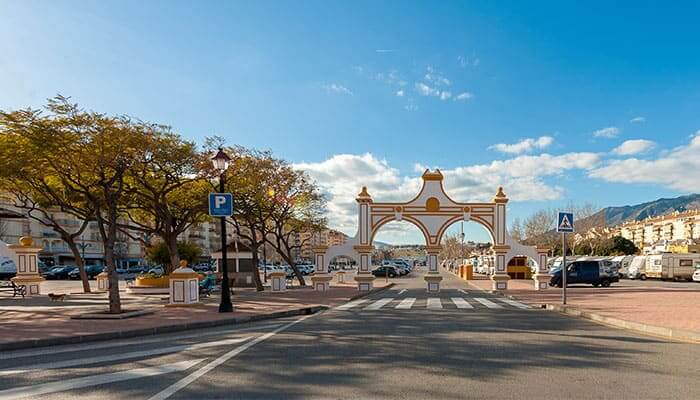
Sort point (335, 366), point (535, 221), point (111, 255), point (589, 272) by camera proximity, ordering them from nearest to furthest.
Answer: point (335, 366) < point (111, 255) < point (589, 272) < point (535, 221)

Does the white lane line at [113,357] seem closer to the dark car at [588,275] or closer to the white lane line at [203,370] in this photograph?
the white lane line at [203,370]

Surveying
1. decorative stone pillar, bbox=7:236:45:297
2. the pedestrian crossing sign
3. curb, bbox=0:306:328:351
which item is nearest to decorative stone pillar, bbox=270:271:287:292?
curb, bbox=0:306:328:351

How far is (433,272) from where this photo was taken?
28.0m

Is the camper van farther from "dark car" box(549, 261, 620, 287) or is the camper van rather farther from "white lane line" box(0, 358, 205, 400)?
"white lane line" box(0, 358, 205, 400)

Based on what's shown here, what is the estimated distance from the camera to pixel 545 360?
26.2ft

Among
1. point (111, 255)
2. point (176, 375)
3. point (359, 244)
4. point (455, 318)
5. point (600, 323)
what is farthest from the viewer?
point (359, 244)

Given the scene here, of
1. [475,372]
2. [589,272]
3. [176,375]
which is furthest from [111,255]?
[589,272]

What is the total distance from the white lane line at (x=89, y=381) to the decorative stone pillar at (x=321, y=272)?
20.2m

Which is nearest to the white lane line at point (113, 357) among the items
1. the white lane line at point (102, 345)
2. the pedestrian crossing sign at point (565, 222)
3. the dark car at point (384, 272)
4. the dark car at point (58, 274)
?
the white lane line at point (102, 345)

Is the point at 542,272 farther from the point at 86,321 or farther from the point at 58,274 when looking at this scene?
the point at 58,274

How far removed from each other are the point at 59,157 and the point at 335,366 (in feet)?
43.0

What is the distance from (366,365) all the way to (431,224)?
70.7ft

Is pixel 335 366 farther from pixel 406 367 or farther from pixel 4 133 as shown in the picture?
pixel 4 133

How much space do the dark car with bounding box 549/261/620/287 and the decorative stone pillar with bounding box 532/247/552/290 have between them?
10.1 feet
